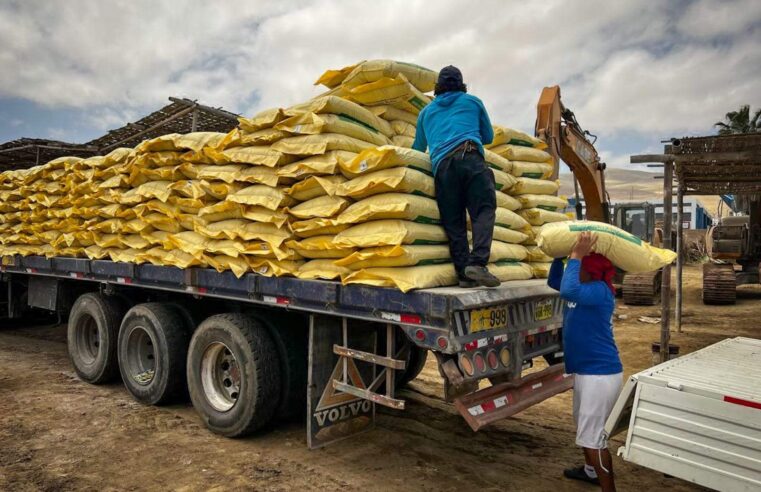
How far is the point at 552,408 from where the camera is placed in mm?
5609

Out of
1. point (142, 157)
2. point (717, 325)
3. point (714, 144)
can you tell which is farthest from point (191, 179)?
point (717, 325)

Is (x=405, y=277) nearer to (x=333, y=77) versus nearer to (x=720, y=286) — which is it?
(x=333, y=77)

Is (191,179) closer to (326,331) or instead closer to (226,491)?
(326,331)

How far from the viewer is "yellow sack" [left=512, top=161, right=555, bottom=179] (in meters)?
5.09

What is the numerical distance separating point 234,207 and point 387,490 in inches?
99.7

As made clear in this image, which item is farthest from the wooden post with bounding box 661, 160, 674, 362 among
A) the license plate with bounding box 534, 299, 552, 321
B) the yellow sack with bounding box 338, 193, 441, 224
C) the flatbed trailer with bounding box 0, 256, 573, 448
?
the yellow sack with bounding box 338, 193, 441, 224

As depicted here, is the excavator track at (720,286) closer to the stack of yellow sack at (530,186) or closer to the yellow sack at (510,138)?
the stack of yellow sack at (530,186)

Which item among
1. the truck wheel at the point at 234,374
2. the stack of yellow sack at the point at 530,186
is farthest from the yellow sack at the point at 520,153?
the truck wheel at the point at 234,374

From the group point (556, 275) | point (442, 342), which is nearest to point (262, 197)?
point (442, 342)

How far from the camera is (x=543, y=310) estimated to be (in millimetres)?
4176

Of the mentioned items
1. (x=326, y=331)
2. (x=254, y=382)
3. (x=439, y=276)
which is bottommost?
(x=254, y=382)

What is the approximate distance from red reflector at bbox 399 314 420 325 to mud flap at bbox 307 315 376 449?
71cm

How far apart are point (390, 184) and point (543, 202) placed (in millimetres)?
2210

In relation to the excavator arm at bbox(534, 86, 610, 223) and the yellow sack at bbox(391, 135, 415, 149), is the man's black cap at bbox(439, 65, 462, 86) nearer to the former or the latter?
the yellow sack at bbox(391, 135, 415, 149)
